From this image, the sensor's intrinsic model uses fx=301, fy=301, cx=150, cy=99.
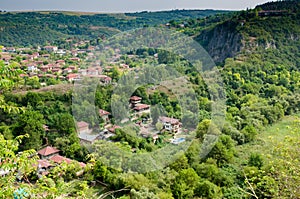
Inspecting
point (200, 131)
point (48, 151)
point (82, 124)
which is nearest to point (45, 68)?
point (82, 124)

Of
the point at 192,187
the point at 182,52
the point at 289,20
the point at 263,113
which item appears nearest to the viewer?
the point at 192,187

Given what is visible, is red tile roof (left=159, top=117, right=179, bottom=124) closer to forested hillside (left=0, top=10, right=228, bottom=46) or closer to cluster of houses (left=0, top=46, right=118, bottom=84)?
cluster of houses (left=0, top=46, right=118, bottom=84)

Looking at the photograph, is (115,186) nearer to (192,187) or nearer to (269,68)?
(192,187)

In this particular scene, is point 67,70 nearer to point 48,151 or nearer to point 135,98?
point 135,98

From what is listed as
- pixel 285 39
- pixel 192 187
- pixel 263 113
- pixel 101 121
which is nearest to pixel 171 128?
pixel 101 121

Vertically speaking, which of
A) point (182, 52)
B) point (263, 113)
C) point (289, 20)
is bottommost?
point (263, 113)

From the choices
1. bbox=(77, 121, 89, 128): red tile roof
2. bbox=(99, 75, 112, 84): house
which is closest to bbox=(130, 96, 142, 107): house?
bbox=(99, 75, 112, 84): house

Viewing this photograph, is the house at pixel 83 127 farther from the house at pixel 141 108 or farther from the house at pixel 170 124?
the house at pixel 170 124
